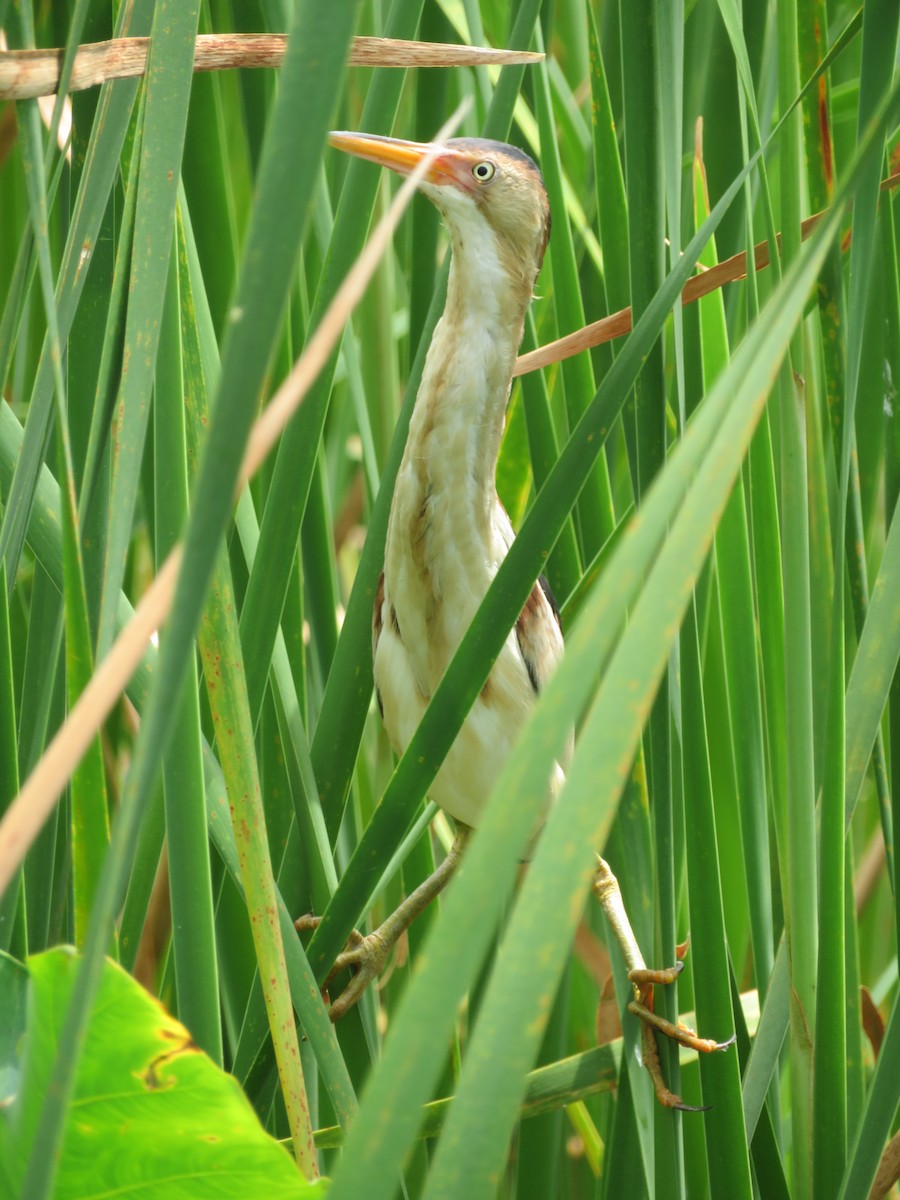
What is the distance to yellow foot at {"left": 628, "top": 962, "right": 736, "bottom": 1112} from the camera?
77 cm

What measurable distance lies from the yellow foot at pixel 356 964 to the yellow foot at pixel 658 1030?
9.5 inches

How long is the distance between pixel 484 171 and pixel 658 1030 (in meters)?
0.69

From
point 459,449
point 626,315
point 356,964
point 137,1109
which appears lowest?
point 356,964

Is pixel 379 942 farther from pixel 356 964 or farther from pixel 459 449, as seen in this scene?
pixel 459 449

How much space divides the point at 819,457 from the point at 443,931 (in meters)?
0.53

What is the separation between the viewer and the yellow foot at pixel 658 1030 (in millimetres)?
770

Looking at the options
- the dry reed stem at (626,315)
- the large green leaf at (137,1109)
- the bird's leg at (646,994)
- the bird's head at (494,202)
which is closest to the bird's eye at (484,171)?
the bird's head at (494,202)

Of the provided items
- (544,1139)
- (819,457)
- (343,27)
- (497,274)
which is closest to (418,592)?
(497,274)

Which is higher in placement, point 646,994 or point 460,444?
point 460,444

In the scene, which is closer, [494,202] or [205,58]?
[205,58]

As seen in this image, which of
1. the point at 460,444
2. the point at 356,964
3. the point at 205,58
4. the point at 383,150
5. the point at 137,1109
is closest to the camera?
the point at 137,1109

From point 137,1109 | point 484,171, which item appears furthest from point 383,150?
point 137,1109

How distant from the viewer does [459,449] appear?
957mm

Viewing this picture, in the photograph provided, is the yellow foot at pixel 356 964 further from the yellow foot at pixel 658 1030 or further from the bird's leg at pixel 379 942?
the yellow foot at pixel 658 1030
